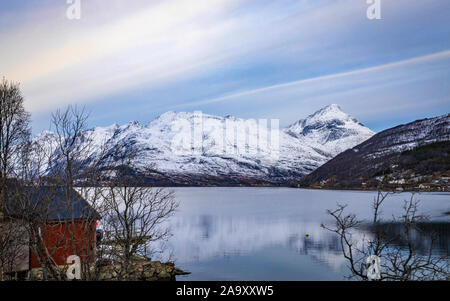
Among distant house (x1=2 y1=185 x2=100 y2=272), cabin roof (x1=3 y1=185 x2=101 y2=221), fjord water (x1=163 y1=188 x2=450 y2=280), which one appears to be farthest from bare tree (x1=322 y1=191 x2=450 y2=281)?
cabin roof (x1=3 y1=185 x2=101 y2=221)

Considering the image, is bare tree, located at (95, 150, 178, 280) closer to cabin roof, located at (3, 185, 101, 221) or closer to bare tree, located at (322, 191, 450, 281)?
cabin roof, located at (3, 185, 101, 221)

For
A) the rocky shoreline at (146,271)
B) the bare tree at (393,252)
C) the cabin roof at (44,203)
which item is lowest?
the rocky shoreline at (146,271)

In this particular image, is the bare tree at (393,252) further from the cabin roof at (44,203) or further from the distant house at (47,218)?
the cabin roof at (44,203)

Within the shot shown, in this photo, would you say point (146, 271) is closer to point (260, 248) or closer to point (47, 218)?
point (47, 218)

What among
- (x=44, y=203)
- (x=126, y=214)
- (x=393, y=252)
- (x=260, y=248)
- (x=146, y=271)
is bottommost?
(x=260, y=248)

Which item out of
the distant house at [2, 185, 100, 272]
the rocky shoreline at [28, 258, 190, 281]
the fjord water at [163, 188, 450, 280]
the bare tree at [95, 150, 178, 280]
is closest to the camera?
the distant house at [2, 185, 100, 272]

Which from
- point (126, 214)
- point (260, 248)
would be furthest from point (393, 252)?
point (260, 248)

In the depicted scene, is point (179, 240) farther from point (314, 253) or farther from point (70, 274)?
point (70, 274)

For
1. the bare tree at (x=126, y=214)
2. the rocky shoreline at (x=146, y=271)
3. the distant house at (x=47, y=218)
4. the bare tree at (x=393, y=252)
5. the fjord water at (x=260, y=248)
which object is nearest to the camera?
the bare tree at (x=393, y=252)

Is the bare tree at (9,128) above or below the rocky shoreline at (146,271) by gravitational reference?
above

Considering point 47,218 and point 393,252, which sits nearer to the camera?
point 393,252

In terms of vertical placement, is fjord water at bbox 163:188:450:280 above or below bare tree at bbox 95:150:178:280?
below

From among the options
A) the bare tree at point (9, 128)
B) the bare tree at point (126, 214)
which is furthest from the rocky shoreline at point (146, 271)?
the bare tree at point (9, 128)

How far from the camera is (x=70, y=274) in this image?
5.50 meters
